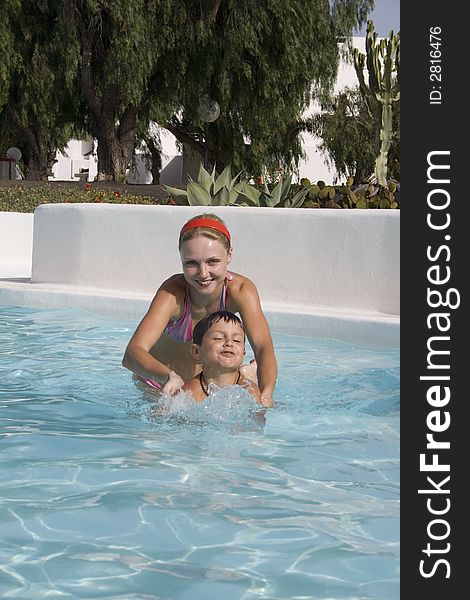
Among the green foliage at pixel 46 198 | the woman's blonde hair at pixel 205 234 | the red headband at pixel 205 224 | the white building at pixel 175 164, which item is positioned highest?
the white building at pixel 175 164

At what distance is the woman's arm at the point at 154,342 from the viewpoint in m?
5.02

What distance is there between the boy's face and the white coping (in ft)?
10.4

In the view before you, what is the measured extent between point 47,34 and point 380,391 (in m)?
20.0

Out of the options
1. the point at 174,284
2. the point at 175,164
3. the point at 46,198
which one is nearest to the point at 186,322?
the point at 174,284

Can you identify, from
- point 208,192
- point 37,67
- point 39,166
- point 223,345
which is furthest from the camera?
point 39,166

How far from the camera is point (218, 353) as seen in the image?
16.5 ft

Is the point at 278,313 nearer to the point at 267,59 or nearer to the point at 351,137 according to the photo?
the point at 267,59

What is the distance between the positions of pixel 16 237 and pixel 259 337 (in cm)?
1074

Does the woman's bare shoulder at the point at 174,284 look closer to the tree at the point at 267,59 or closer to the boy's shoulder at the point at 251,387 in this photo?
the boy's shoulder at the point at 251,387

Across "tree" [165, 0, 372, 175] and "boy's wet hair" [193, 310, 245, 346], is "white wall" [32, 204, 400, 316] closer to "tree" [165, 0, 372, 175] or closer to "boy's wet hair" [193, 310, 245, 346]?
"boy's wet hair" [193, 310, 245, 346]

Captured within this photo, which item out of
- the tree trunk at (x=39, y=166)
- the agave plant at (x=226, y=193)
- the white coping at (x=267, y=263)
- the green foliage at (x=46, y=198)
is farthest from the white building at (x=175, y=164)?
the white coping at (x=267, y=263)

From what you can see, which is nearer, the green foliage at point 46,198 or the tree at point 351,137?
the green foliage at point 46,198

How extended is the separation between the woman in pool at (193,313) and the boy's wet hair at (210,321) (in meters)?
0.18

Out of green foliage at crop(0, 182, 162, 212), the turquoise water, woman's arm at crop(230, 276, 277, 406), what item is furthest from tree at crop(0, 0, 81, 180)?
woman's arm at crop(230, 276, 277, 406)
